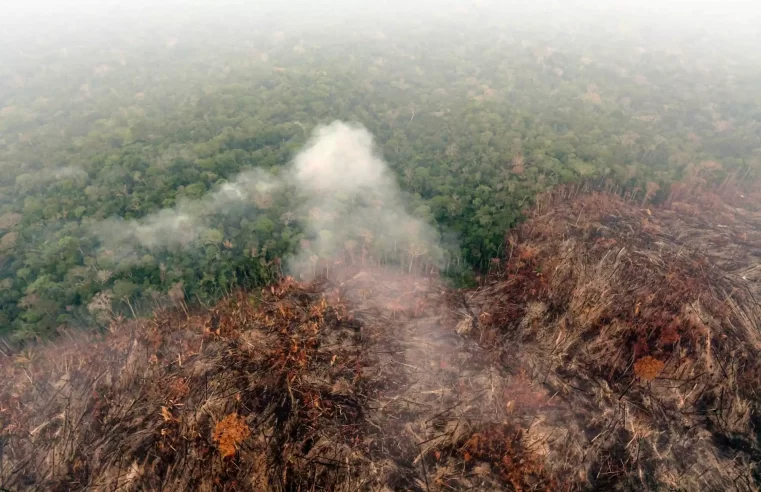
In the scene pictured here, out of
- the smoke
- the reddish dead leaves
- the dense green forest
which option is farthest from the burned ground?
the dense green forest

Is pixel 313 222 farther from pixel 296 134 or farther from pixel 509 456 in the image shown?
pixel 509 456

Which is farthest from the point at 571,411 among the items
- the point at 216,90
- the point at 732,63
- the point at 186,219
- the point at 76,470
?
the point at 732,63

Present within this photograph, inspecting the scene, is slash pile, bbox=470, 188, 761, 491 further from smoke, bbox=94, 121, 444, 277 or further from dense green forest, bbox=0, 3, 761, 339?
smoke, bbox=94, 121, 444, 277

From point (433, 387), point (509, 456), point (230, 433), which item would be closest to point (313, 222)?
point (433, 387)

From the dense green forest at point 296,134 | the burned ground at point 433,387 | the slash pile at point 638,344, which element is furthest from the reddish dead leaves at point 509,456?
the dense green forest at point 296,134

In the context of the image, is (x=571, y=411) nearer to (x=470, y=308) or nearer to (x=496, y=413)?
(x=496, y=413)
